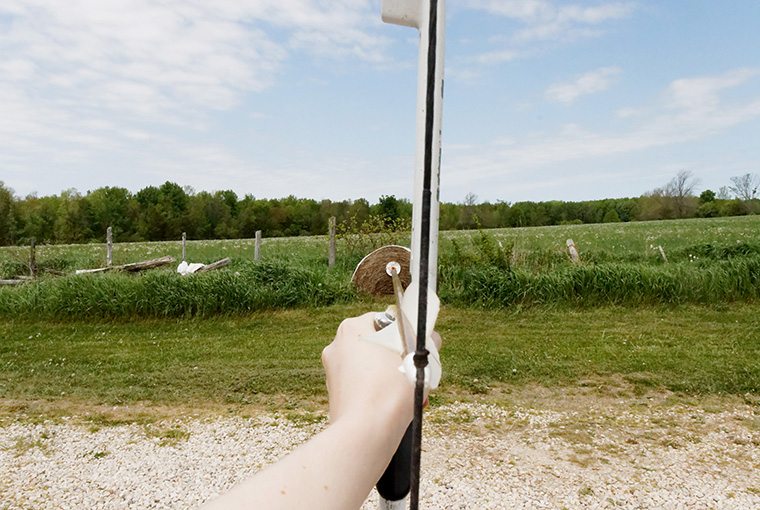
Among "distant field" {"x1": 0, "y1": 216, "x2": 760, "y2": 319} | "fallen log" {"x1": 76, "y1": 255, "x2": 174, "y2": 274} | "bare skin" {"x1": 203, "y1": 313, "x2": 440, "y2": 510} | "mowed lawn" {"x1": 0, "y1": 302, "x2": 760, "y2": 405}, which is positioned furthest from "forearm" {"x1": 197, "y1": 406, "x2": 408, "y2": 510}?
"fallen log" {"x1": 76, "y1": 255, "x2": 174, "y2": 274}

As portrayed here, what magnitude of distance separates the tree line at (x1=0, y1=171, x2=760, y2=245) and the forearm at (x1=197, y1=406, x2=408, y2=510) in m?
32.2

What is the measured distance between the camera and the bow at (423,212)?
0.45 metres

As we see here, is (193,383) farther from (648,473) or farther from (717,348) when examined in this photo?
(717,348)

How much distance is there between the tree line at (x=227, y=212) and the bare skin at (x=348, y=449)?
1266 inches

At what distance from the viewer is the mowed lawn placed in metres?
4.72

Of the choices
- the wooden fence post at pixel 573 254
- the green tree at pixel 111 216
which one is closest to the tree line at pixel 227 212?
the green tree at pixel 111 216

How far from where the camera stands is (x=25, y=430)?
13.0ft

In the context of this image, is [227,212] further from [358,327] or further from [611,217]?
[358,327]

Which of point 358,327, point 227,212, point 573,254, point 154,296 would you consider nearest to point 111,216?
point 227,212

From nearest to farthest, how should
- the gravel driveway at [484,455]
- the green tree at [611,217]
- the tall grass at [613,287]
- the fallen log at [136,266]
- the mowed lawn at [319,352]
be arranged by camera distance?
the gravel driveway at [484,455]
the mowed lawn at [319,352]
the tall grass at [613,287]
the fallen log at [136,266]
the green tree at [611,217]

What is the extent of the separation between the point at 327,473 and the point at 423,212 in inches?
10.4

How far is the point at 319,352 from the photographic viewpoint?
5805 mm

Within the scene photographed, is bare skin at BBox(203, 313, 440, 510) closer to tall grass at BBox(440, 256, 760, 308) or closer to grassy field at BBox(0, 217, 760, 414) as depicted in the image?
grassy field at BBox(0, 217, 760, 414)

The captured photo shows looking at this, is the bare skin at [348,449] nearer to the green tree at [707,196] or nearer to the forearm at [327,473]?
the forearm at [327,473]
